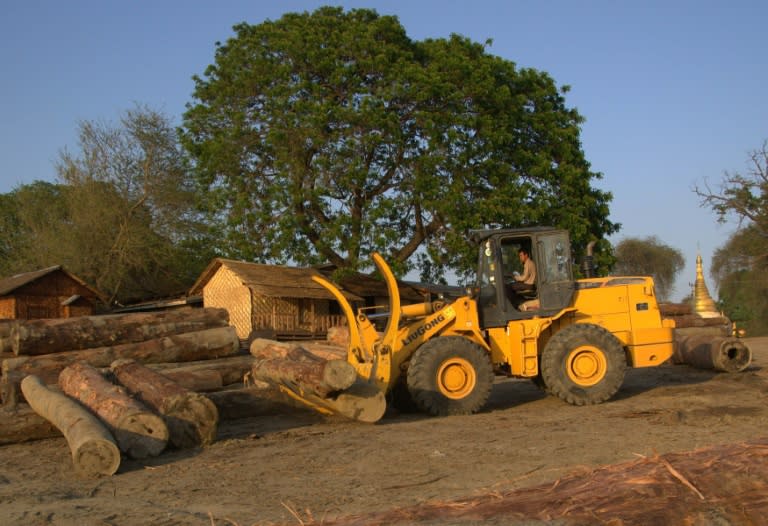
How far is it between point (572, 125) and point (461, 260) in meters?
6.70

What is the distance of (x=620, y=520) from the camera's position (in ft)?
9.26

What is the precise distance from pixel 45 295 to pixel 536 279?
2380 centimetres

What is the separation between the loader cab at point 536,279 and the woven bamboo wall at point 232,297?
16.4 m

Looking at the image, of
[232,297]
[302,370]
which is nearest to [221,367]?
[302,370]

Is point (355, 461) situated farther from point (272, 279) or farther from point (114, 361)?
point (272, 279)

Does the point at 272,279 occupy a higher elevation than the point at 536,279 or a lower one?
higher

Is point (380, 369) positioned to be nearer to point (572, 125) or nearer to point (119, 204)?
point (572, 125)

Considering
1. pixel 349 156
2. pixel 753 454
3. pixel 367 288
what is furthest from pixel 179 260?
pixel 753 454

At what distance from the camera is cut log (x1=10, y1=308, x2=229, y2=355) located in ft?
39.8

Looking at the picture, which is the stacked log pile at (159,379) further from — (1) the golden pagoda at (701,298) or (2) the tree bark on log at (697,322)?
(1) the golden pagoda at (701,298)

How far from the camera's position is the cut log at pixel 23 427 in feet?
29.6

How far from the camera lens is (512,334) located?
10539 millimetres

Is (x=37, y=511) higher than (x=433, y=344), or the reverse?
(x=433, y=344)

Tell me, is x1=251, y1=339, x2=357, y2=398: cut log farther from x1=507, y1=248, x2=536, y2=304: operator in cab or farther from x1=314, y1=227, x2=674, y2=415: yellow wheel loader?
x1=507, y1=248, x2=536, y2=304: operator in cab
